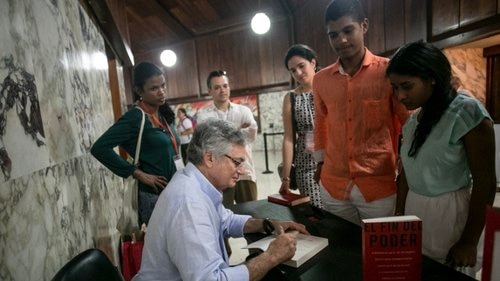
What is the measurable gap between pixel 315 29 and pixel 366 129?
5.08 metres

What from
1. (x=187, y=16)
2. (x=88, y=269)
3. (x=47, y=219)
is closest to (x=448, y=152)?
(x=88, y=269)

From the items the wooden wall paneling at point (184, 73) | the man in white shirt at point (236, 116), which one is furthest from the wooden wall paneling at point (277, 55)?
the man in white shirt at point (236, 116)

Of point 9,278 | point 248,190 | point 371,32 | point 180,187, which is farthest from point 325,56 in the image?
point 9,278

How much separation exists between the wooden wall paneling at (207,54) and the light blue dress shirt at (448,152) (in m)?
7.10

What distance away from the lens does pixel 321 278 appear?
0.93 meters

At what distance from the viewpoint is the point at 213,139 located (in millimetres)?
1047

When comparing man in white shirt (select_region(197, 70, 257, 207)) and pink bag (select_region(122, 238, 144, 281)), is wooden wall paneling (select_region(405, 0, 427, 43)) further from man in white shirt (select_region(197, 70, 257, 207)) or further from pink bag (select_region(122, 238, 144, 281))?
pink bag (select_region(122, 238, 144, 281))

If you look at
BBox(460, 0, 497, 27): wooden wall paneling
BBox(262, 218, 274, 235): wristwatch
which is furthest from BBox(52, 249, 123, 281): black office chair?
BBox(460, 0, 497, 27): wooden wall paneling

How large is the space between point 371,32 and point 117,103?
143 inches

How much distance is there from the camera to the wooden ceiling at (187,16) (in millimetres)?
6754

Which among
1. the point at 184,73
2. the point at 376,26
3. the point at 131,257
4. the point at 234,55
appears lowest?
the point at 131,257

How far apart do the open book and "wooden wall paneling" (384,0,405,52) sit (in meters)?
3.47

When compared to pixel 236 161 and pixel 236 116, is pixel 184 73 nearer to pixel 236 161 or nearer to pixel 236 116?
pixel 236 116

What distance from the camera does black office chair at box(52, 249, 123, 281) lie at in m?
0.80
